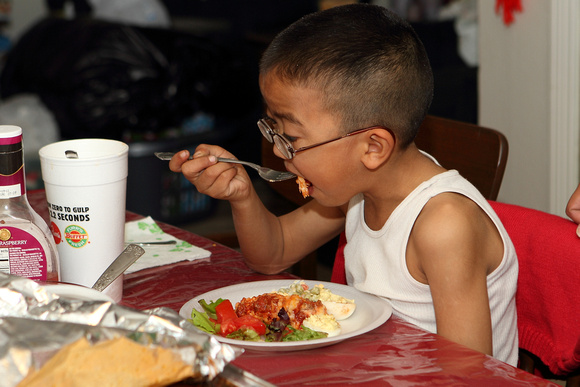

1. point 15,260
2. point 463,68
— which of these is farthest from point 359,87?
point 463,68

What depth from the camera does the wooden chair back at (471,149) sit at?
151cm

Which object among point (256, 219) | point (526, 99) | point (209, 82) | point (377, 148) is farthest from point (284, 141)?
point (209, 82)

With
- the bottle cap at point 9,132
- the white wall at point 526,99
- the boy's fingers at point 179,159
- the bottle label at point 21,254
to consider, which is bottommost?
the white wall at point 526,99

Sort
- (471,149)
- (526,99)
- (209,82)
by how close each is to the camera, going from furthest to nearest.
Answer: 1. (209,82)
2. (526,99)
3. (471,149)

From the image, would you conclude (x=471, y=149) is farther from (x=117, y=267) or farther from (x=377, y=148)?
(x=117, y=267)

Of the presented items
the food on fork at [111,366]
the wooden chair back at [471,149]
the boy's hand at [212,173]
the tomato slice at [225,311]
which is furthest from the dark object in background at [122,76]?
the food on fork at [111,366]

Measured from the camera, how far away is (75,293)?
812mm

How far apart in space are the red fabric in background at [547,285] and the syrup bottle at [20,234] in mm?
755

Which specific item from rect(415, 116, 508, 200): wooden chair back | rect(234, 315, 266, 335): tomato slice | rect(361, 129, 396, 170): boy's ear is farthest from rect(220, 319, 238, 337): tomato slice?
rect(415, 116, 508, 200): wooden chair back

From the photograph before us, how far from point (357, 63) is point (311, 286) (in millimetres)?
355

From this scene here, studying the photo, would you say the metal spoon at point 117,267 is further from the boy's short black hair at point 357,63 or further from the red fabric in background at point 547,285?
the red fabric in background at point 547,285

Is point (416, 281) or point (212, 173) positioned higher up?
point (212, 173)

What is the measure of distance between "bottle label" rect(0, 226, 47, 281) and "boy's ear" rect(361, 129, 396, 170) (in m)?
0.53

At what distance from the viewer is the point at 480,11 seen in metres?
3.09
